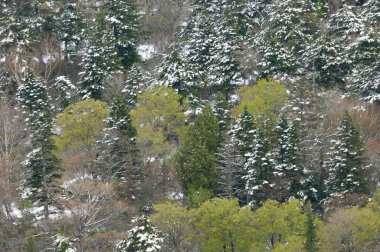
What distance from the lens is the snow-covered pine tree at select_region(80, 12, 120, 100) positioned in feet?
201

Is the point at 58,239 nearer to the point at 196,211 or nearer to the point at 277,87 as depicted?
the point at 196,211

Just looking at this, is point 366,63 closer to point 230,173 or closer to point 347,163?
point 347,163

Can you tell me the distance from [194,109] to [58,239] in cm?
2058

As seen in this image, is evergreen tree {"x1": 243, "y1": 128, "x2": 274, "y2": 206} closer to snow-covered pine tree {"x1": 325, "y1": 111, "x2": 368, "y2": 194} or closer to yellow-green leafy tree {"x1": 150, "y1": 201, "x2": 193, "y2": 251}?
snow-covered pine tree {"x1": 325, "y1": 111, "x2": 368, "y2": 194}

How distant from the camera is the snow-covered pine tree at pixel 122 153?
48375mm

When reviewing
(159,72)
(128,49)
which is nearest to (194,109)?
(159,72)

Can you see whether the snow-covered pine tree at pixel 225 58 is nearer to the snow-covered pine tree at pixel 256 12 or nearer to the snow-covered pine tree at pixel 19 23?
the snow-covered pine tree at pixel 256 12

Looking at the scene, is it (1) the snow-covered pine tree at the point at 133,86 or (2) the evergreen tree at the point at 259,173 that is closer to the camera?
(2) the evergreen tree at the point at 259,173

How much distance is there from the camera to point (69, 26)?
71.9m

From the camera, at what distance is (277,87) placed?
54188 millimetres

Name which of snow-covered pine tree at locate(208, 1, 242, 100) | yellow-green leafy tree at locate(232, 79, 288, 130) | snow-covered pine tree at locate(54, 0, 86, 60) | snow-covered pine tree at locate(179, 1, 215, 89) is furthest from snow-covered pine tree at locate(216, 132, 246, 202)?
snow-covered pine tree at locate(54, 0, 86, 60)

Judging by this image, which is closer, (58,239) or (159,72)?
(58,239)

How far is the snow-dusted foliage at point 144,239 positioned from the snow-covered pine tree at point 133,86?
19103mm

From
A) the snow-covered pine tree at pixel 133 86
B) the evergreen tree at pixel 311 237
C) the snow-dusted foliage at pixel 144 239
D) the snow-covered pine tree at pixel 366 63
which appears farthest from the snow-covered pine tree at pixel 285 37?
the evergreen tree at pixel 311 237
